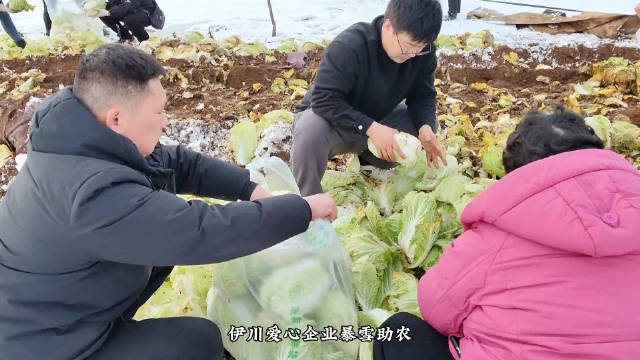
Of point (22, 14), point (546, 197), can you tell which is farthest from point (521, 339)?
point (22, 14)

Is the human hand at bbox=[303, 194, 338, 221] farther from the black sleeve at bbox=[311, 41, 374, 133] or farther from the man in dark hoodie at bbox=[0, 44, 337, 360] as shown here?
the black sleeve at bbox=[311, 41, 374, 133]

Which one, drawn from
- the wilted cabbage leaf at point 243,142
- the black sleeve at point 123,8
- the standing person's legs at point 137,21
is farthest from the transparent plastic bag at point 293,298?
the black sleeve at point 123,8

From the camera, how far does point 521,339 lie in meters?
1.48

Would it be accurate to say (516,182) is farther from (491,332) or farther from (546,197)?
(491,332)

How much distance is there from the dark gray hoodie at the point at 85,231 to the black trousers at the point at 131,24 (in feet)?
22.2

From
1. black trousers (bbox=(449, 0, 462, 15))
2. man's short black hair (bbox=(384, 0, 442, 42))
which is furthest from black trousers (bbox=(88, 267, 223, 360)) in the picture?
black trousers (bbox=(449, 0, 462, 15))

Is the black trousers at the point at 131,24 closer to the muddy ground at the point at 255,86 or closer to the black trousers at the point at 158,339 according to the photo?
the muddy ground at the point at 255,86

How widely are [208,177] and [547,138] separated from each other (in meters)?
1.37

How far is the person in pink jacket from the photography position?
4.47 feet

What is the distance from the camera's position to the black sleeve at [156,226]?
4.60ft

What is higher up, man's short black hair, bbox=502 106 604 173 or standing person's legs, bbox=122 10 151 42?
man's short black hair, bbox=502 106 604 173

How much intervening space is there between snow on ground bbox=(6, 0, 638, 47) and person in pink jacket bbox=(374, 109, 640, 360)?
6107mm

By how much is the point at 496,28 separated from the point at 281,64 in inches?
168

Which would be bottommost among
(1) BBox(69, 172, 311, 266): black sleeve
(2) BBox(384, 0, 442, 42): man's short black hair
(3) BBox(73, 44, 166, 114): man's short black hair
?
(1) BBox(69, 172, 311, 266): black sleeve
